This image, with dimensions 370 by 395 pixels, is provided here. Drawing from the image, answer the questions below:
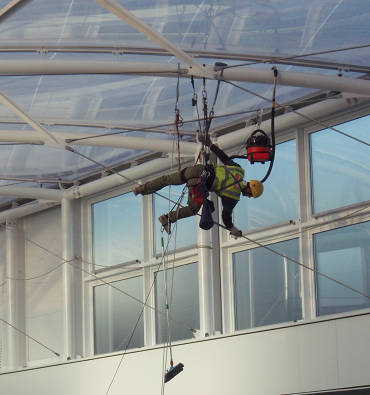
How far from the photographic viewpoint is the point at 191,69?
25.8 ft

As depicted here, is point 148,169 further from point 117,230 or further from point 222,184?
point 222,184

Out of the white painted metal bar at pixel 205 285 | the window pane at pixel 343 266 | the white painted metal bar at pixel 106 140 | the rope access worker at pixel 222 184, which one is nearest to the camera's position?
the rope access worker at pixel 222 184

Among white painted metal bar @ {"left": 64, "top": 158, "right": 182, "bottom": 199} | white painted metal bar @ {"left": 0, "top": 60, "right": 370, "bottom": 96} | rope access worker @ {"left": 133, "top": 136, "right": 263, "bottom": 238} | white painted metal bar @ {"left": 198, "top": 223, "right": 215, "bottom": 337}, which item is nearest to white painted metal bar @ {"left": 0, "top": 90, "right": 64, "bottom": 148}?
white painted metal bar @ {"left": 0, "top": 60, "right": 370, "bottom": 96}

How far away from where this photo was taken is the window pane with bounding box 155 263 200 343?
11.3 meters

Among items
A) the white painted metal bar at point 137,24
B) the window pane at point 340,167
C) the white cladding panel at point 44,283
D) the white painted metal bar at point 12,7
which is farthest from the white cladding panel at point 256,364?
the white painted metal bar at point 12,7

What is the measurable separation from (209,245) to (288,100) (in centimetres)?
240

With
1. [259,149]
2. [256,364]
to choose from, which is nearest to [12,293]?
[256,364]

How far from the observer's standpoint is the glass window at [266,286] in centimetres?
990

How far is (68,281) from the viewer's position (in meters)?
13.0

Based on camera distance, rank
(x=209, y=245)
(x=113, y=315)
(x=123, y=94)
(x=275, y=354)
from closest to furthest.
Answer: (x=275, y=354) → (x=123, y=94) → (x=209, y=245) → (x=113, y=315)

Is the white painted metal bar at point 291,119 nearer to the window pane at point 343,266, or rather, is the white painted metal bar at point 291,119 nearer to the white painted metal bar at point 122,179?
the white painted metal bar at point 122,179

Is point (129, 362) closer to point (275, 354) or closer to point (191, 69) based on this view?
point (275, 354)

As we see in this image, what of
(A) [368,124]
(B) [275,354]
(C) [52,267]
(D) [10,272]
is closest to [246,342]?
(B) [275,354]

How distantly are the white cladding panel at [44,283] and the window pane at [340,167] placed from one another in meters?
5.81
